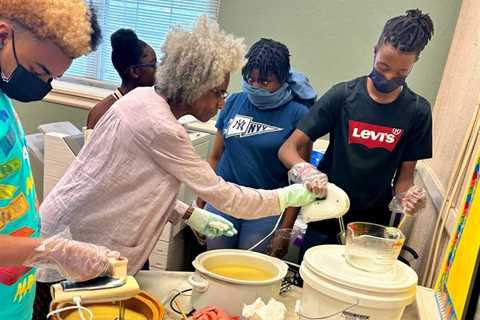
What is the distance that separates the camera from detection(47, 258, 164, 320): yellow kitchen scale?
922mm

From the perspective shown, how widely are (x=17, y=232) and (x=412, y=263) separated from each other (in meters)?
1.74

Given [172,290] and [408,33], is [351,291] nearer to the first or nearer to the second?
[172,290]

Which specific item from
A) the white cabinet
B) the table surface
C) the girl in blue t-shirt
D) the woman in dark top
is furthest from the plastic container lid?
the woman in dark top

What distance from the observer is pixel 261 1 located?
2.94 meters

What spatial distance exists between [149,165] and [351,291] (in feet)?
2.06

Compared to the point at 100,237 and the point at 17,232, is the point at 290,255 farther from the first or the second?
the point at 17,232

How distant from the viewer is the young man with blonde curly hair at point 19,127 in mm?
845

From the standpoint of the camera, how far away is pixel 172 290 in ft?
4.38

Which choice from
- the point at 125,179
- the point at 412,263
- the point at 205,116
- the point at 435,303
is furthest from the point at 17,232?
the point at 412,263

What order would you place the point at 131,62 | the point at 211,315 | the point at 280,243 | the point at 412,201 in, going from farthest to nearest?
the point at 131,62
the point at 280,243
the point at 412,201
the point at 211,315

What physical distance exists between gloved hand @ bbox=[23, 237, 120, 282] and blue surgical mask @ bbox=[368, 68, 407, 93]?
1.08 metres

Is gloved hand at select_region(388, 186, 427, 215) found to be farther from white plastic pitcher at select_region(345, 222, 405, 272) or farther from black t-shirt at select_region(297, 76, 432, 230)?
white plastic pitcher at select_region(345, 222, 405, 272)

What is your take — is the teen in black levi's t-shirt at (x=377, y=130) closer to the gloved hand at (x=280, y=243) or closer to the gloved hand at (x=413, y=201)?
the gloved hand at (x=413, y=201)

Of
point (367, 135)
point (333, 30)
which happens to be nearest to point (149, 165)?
point (367, 135)
